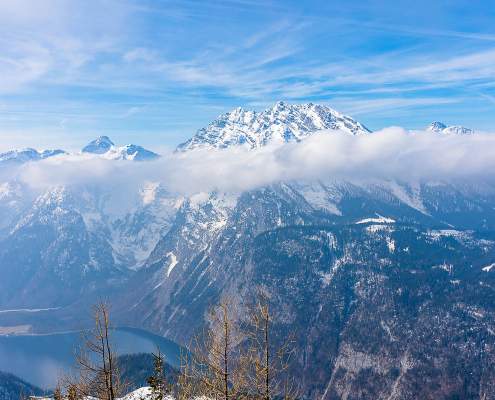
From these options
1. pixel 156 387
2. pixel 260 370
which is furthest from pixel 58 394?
pixel 260 370

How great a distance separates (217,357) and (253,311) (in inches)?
195

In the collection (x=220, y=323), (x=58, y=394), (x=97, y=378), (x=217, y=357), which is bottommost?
(x=58, y=394)

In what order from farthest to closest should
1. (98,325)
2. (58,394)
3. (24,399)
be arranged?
(58,394)
(24,399)
(98,325)

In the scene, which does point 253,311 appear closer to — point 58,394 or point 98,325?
point 98,325

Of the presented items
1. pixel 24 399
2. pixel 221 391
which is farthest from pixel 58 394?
pixel 221 391

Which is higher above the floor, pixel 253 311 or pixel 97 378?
pixel 253 311

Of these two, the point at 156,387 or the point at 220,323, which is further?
the point at 156,387

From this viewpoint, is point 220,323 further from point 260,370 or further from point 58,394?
point 58,394

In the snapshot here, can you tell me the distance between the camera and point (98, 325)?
48312mm

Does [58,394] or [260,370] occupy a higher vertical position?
[260,370]

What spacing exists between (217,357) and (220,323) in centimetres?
343

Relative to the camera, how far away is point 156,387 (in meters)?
→ 55.5

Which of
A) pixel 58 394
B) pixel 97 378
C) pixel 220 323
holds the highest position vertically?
pixel 220 323

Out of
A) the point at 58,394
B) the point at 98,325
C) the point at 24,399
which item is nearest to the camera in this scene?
the point at 98,325
